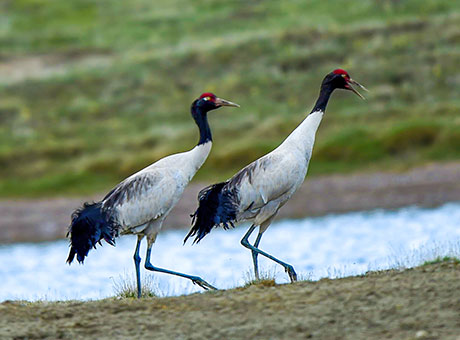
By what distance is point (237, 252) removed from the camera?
16750 millimetres

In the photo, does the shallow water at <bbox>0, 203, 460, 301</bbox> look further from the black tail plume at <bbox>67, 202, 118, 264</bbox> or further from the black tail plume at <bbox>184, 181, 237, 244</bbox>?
the black tail plume at <bbox>67, 202, 118, 264</bbox>

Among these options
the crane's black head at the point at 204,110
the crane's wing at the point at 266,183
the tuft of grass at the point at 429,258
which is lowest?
the tuft of grass at the point at 429,258

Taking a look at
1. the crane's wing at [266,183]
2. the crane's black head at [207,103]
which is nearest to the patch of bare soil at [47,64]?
the crane's black head at [207,103]

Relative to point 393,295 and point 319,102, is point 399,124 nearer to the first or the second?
point 319,102

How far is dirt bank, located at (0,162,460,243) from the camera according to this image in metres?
20.9

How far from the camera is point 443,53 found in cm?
2925

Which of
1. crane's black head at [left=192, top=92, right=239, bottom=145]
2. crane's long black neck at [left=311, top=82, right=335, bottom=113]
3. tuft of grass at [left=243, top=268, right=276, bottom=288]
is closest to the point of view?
tuft of grass at [left=243, top=268, right=276, bottom=288]

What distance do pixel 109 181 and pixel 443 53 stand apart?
12.0m

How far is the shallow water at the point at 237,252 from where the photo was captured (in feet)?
45.8

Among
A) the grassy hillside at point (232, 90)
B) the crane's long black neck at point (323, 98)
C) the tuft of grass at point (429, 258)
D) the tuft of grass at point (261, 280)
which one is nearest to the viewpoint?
the tuft of grass at point (261, 280)

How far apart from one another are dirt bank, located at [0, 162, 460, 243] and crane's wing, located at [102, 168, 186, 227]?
10849 mm

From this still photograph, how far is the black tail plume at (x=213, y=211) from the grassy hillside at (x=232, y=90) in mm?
12544

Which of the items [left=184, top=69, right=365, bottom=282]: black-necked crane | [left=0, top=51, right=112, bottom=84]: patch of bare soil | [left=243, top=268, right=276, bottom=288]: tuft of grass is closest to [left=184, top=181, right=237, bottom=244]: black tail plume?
A: [left=184, top=69, right=365, bottom=282]: black-necked crane

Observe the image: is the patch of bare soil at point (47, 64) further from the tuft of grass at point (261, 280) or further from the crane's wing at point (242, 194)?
the tuft of grass at point (261, 280)
